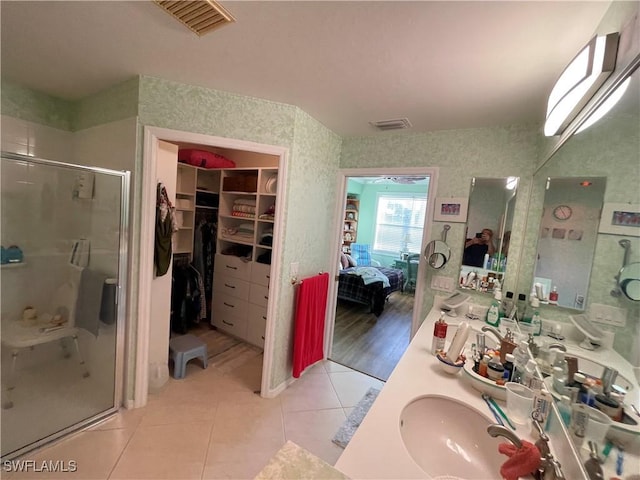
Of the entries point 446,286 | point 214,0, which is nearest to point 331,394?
point 446,286

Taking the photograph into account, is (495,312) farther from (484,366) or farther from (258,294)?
(258,294)

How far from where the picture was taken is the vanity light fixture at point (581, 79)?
32.9 inches

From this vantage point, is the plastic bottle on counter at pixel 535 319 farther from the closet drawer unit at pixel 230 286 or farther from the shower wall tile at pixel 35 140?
the shower wall tile at pixel 35 140

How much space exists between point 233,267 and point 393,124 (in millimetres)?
2310

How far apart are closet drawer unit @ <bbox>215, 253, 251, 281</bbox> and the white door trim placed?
1.01m

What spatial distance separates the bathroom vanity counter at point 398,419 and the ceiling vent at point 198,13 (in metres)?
1.67

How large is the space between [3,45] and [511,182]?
333 cm

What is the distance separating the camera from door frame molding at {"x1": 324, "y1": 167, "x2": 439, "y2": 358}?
88.9 inches

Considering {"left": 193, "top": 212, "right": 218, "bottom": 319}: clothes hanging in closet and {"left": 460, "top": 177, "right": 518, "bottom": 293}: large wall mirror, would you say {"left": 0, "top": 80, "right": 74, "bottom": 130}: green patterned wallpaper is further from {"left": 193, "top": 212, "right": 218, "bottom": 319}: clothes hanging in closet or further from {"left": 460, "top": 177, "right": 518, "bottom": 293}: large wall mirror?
{"left": 460, "top": 177, "right": 518, "bottom": 293}: large wall mirror

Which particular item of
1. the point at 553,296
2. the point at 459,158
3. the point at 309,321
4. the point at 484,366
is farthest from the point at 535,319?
the point at 309,321

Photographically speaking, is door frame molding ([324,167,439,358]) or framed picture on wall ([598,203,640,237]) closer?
framed picture on wall ([598,203,640,237])

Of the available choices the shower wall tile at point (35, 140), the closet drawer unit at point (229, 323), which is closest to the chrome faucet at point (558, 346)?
the closet drawer unit at point (229, 323)

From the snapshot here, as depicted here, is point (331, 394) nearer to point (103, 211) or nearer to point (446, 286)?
point (446, 286)

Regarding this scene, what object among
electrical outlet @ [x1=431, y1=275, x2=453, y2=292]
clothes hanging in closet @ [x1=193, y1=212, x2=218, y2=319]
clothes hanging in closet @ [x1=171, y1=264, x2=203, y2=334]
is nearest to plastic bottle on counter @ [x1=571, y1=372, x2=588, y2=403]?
electrical outlet @ [x1=431, y1=275, x2=453, y2=292]
